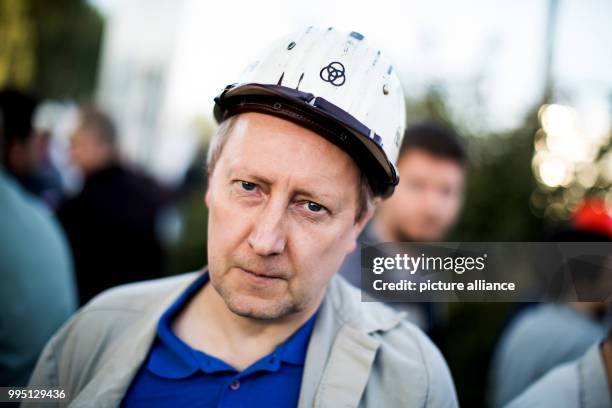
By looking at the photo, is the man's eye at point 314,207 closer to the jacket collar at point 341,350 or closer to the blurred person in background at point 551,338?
the jacket collar at point 341,350

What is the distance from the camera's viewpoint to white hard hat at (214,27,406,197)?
167 centimetres

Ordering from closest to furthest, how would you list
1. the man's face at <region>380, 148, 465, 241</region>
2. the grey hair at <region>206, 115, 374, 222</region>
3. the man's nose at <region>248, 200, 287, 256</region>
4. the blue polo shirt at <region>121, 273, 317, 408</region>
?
the man's nose at <region>248, 200, 287, 256</region> < the blue polo shirt at <region>121, 273, 317, 408</region> < the grey hair at <region>206, 115, 374, 222</region> < the man's face at <region>380, 148, 465, 241</region>

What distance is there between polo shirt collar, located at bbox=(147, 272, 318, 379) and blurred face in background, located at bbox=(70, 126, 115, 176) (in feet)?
11.2

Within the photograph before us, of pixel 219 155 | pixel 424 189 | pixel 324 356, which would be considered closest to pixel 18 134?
pixel 219 155

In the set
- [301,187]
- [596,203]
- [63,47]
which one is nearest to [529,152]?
[596,203]

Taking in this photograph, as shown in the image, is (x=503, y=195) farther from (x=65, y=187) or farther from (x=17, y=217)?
(x=65, y=187)

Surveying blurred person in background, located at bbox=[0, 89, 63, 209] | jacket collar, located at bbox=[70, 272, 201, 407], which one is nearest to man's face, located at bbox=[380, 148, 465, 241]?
jacket collar, located at bbox=[70, 272, 201, 407]

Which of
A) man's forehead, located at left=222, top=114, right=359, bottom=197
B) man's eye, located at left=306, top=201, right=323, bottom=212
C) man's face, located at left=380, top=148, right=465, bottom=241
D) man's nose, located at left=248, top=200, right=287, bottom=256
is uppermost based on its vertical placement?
man's face, located at left=380, top=148, right=465, bottom=241

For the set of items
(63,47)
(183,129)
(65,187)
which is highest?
(63,47)

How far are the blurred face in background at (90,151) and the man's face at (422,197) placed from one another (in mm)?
2993

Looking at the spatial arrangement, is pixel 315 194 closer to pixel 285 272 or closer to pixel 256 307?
pixel 285 272

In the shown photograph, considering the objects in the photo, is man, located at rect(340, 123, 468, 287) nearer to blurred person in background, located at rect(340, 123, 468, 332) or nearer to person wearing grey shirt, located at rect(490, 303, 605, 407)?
blurred person in background, located at rect(340, 123, 468, 332)

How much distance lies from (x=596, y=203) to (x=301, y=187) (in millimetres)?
3159

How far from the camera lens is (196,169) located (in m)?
10.9
